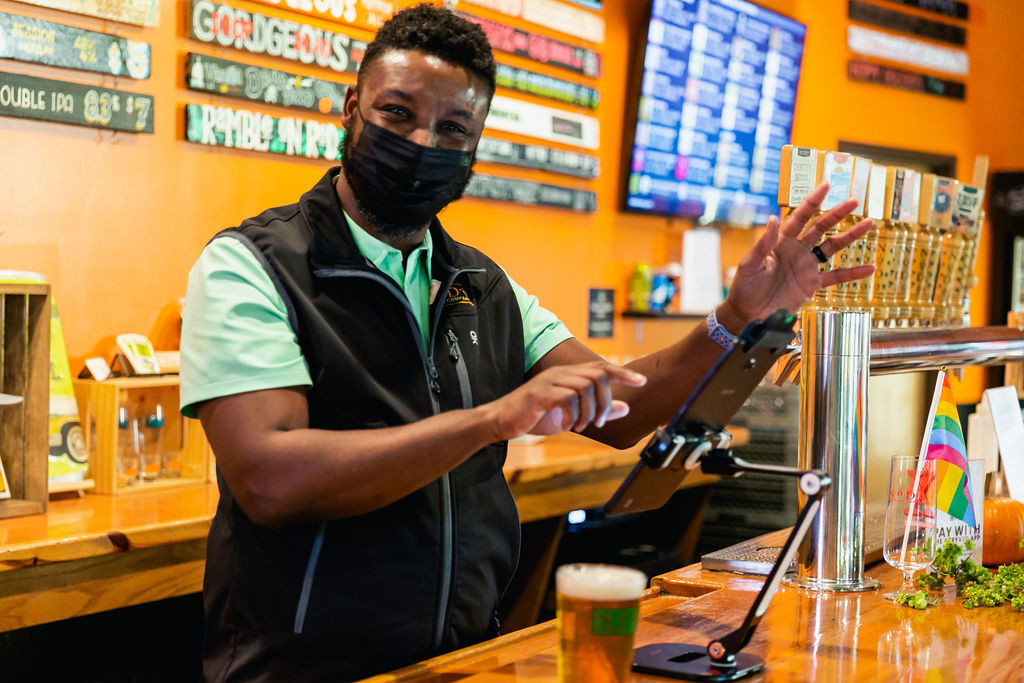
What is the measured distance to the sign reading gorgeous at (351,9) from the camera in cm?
351

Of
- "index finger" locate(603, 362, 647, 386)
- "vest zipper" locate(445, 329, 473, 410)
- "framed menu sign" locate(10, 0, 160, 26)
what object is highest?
"framed menu sign" locate(10, 0, 160, 26)

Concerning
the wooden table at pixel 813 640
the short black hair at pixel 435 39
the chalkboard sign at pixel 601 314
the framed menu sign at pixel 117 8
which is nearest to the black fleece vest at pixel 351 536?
the wooden table at pixel 813 640

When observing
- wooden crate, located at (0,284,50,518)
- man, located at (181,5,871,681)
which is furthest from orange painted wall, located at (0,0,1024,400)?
man, located at (181,5,871,681)

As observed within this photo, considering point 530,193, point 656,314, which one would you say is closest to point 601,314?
point 656,314

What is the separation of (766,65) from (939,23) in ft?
6.10

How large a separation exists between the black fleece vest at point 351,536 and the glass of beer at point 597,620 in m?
0.42

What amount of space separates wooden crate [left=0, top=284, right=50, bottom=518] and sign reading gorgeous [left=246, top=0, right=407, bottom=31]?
4.47ft

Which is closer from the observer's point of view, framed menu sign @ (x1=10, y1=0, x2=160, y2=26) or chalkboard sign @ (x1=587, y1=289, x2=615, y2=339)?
framed menu sign @ (x1=10, y1=0, x2=160, y2=26)

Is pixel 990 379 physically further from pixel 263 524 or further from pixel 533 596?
pixel 263 524

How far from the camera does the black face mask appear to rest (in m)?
1.66

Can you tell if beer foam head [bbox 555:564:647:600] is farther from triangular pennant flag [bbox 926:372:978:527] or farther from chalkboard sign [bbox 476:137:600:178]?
chalkboard sign [bbox 476:137:600:178]

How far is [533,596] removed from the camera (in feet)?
11.7

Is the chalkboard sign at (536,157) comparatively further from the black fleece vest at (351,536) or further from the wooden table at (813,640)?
the wooden table at (813,640)

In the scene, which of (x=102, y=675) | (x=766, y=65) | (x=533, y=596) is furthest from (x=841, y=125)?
(x=102, y=675)
